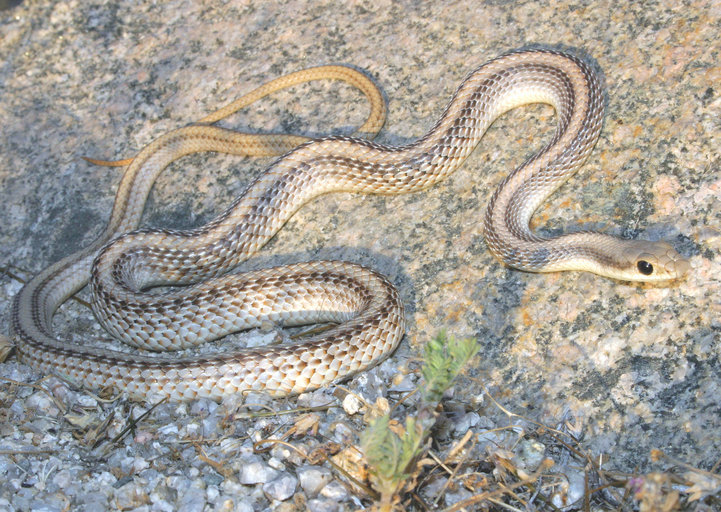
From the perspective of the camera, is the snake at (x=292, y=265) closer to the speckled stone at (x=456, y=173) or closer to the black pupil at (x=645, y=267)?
the black pupil at (x=645, y=267)

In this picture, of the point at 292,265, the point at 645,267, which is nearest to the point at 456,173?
the point at 292,265

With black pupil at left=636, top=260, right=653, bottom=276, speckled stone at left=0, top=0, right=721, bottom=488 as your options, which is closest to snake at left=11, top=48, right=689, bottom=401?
black pupil at left=636, top=260, right=653, bottom=276

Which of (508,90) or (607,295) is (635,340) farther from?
(508,90)

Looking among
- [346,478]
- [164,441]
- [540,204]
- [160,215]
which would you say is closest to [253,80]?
[160,215]

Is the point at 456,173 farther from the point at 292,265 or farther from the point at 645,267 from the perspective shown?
the point at 645,267

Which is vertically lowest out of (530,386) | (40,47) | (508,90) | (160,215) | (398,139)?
(530,386)

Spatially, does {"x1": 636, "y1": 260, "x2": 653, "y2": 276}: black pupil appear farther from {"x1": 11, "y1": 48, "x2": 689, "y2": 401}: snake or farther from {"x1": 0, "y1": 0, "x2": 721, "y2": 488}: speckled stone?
{"x1": 0, "y1": 0, "x2": 721, "y2": 488}: speckled stone
